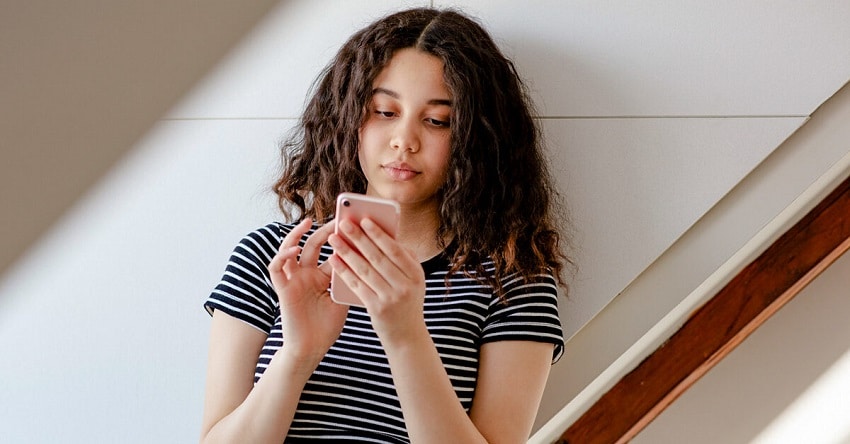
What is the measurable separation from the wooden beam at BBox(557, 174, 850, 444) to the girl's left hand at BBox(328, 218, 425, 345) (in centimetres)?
33

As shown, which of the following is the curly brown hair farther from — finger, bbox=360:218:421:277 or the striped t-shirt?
finger, bbox=360:218:421:277

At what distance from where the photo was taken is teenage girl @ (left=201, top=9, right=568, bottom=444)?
888mm

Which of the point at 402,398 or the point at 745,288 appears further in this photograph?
the point at 745,288

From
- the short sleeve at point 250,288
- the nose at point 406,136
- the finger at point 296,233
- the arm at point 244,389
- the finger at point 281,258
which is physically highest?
the nose at point 406,136

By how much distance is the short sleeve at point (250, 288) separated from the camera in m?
0.96

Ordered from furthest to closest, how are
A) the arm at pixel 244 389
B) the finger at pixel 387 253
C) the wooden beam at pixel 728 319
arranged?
the wooden beam at pixel 728 319
the arm at pixel 244 389
the finger at pixel 387 253

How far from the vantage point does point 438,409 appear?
0.81 m

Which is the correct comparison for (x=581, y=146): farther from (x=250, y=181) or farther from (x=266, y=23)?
(x=266, y=23)

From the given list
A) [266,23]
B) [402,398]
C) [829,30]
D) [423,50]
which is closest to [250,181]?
[423,50]

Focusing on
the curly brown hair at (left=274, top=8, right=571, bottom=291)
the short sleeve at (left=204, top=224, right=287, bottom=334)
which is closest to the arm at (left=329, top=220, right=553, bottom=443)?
the curly brown hair at (left=274, top=8, right=571, bottom=291)

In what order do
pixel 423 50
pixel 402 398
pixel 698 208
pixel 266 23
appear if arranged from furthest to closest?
1. pixel 698 208
2. pixel 423 50
3. pixel 402 398
4. pixel 266 23

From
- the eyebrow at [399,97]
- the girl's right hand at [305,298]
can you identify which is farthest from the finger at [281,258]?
the eyebrow at [399,97]

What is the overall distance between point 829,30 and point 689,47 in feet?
0.53

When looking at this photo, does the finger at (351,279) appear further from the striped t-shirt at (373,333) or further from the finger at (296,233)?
the striped t-shirt at (373,333)
